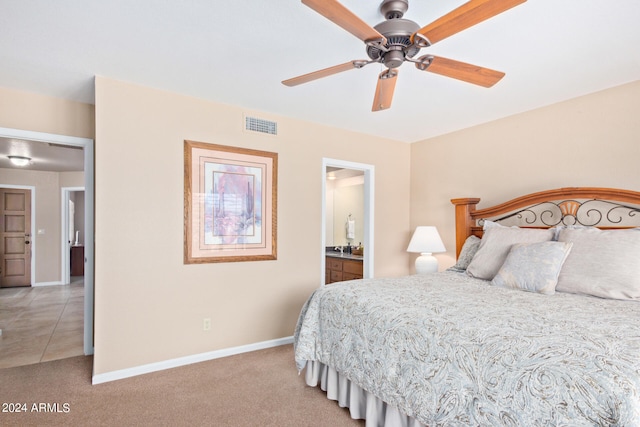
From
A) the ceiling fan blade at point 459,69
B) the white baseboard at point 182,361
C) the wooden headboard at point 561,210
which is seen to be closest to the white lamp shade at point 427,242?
the wooden headboard at point 561,210

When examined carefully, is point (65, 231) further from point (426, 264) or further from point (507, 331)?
point (507, 331)

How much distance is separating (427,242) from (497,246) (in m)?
1.06

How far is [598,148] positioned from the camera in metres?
2.91

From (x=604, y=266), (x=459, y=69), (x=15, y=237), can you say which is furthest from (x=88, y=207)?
(x=15, y=237)

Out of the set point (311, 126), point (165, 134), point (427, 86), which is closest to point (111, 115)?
point (165, 134)

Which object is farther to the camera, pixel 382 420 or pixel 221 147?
pixel 221 147

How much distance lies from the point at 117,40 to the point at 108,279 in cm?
178

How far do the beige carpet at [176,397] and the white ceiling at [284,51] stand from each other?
2405mm

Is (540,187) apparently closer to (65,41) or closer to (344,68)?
(344,68)

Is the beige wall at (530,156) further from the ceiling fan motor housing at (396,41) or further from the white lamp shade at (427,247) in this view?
the ceiling fan motor housing at (396,41)

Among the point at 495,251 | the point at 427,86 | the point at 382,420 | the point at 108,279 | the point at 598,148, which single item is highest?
the point at 427,86

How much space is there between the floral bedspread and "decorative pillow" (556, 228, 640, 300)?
109 millimetres

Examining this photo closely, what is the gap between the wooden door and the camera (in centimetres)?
676

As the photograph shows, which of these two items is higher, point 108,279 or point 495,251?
point 495,251
